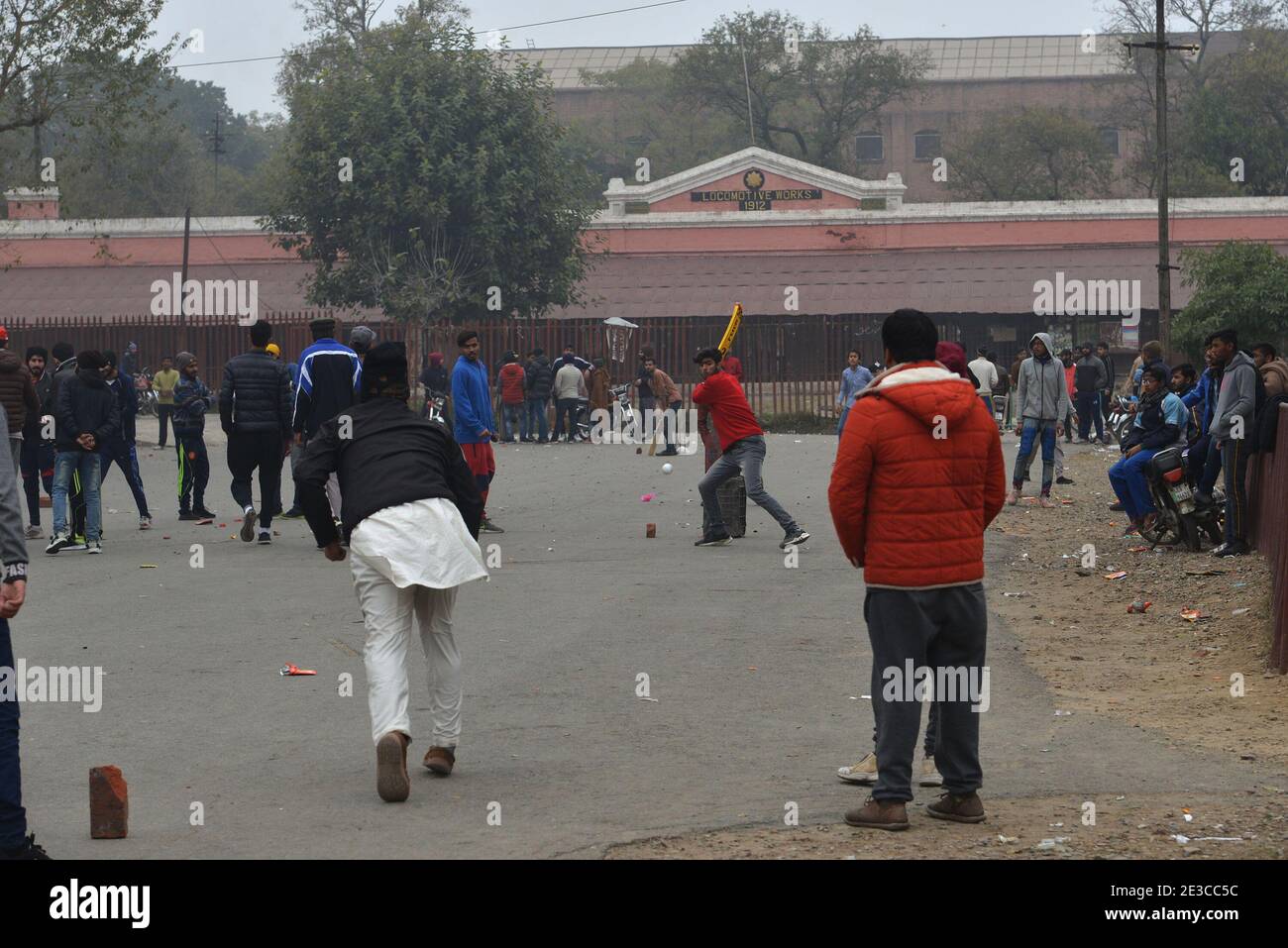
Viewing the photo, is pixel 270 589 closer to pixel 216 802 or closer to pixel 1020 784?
pixel 216 802

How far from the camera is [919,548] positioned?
19.8ft

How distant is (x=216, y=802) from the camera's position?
20.6 feet

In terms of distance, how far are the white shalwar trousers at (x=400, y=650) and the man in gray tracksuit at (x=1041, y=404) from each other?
1256 centimetres

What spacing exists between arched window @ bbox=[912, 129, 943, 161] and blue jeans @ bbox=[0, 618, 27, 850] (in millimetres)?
76531

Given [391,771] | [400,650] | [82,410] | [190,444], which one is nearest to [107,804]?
[391,771]

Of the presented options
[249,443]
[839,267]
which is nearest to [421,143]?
[839,267]

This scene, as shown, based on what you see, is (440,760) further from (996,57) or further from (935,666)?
(996,57)

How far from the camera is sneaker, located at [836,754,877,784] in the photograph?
21.5 ft

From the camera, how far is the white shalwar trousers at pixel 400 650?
6.47 m

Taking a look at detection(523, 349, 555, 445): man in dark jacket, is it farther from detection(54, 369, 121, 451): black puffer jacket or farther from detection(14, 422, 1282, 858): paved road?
detection(14, 422, 1282, 858): paved road

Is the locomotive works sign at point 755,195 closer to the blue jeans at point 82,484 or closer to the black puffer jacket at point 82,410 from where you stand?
the black puffer jacket at point 82,410

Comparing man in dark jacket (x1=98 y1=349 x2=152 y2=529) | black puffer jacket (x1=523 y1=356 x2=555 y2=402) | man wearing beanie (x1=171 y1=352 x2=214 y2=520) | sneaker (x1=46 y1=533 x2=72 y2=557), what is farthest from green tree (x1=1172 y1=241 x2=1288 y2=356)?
sneaker (x1=46 y1=533 x2=72 y2=557)

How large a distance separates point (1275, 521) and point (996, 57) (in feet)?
252

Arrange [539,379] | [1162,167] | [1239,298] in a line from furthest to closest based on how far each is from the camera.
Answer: [539,379] → [1162,167] → [1239,298]
